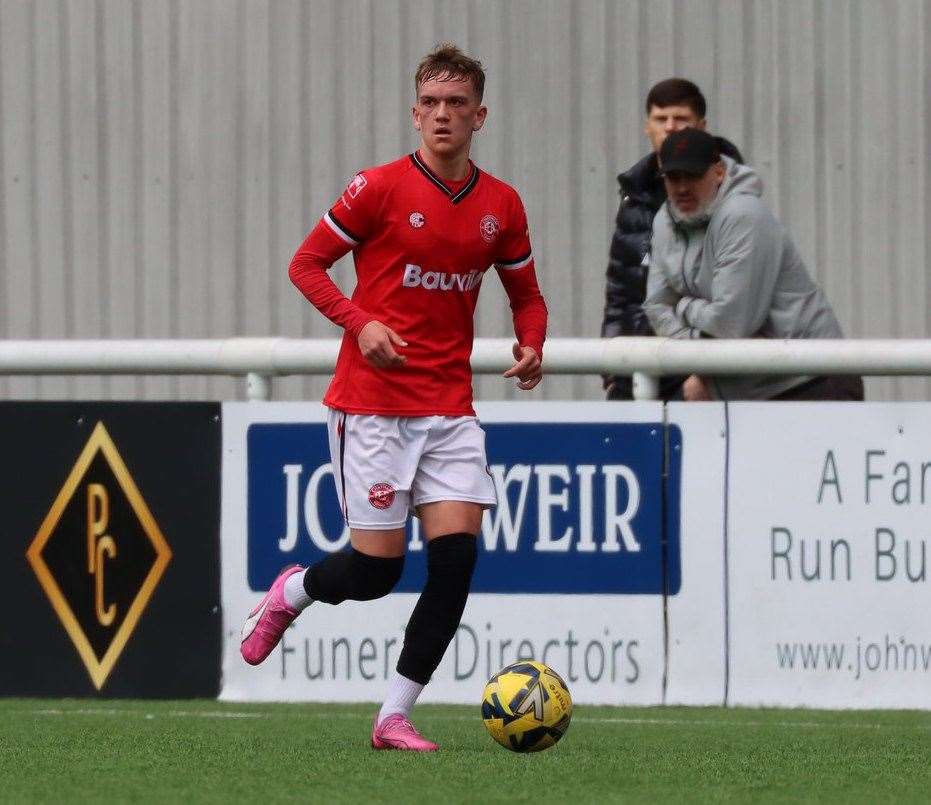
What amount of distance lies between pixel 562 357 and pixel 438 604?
190cm

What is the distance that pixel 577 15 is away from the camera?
34.8 feet

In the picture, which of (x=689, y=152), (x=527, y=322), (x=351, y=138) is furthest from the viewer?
(x=351, y=138)

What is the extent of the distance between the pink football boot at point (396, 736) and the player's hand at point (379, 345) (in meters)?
0.94

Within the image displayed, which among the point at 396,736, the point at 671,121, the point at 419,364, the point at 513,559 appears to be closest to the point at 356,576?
the point at 396,736

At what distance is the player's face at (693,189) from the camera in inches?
285

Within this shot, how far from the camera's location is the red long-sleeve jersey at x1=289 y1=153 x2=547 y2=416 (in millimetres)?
5523

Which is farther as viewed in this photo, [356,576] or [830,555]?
[830,555]

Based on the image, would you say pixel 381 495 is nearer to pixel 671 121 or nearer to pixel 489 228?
pixel 489 228

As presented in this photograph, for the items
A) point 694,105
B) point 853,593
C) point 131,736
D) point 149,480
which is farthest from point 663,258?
point 131,736

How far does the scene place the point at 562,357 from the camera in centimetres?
727

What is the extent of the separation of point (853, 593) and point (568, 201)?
13.3 feet

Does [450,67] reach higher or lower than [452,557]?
higher

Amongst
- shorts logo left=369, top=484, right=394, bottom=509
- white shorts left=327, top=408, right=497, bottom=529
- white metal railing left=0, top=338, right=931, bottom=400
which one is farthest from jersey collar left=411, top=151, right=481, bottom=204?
white metal railing left=0, top=338, right=931, bottom=400

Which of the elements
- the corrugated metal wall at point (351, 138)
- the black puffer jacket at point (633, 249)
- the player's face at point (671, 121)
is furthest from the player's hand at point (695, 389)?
the corrugated metal wall at point (351, 138)
